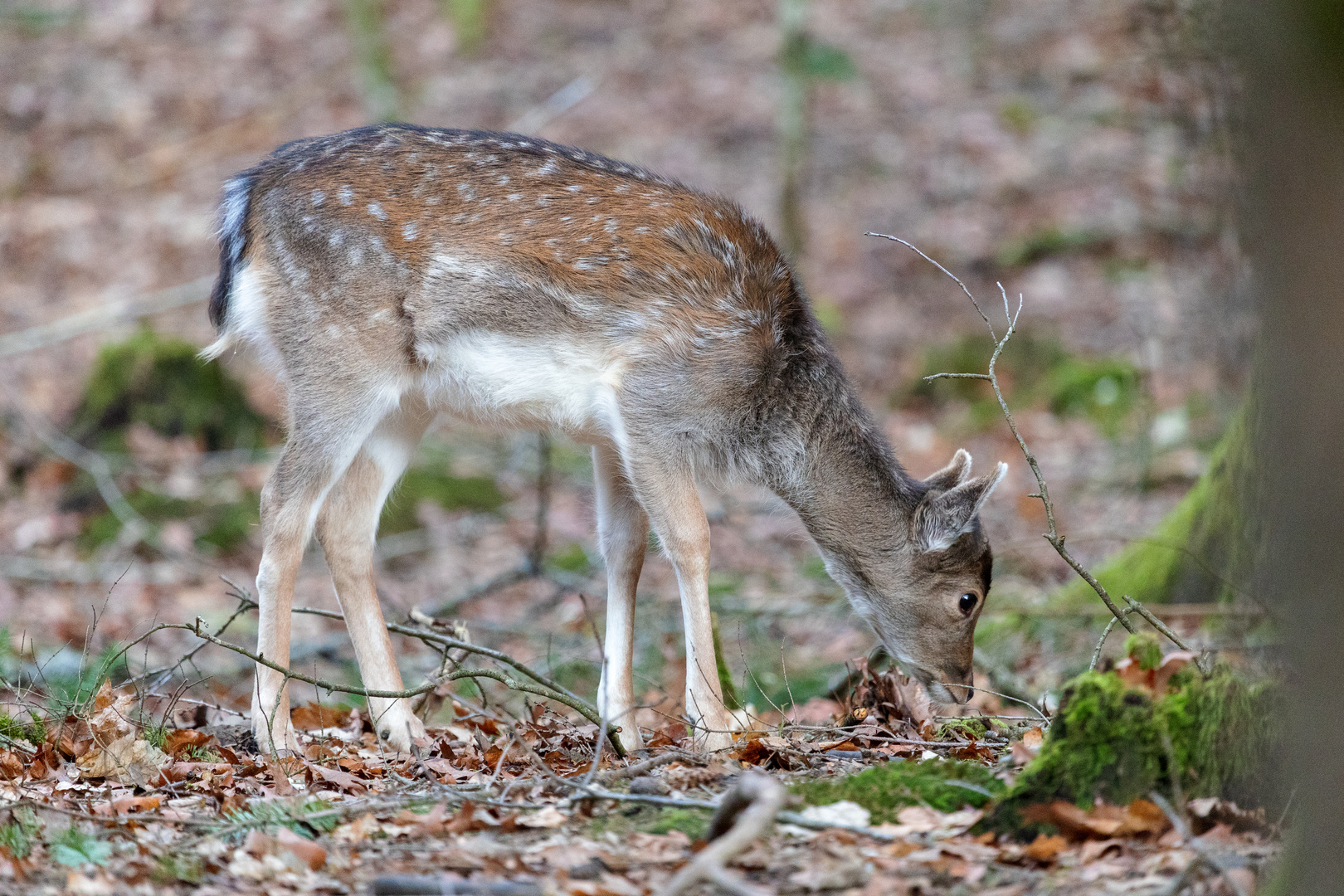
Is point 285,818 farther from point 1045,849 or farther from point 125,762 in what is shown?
point 1045,849

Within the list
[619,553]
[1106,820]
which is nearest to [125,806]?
[619,553]

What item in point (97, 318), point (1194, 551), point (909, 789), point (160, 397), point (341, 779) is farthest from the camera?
point (97, 318)

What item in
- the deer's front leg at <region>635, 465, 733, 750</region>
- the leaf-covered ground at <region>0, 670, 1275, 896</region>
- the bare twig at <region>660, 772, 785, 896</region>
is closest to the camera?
the bare twig at <region>660, 772, 785, 896</region>

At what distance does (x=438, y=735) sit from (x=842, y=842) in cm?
258

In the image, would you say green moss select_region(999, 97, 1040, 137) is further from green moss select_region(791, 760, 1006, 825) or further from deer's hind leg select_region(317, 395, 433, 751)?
green moss select_region(791, 760, 1006, 825)

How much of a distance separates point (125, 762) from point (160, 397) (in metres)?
7.25

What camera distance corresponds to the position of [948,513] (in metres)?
5.73

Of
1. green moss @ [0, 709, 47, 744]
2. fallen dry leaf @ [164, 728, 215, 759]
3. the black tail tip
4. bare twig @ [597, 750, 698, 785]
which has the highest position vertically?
the black tail tip

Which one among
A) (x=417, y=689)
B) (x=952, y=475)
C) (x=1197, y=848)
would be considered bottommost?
(x=417, y=689)

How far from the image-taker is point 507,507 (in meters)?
10.8

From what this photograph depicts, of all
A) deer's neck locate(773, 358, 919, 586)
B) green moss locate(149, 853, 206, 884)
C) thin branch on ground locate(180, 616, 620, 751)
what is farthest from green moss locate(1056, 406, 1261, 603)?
green moss locate(149, 853, 206, 884)

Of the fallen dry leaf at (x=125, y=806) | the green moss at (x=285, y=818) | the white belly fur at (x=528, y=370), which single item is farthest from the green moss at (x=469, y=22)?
the green moss at (x=285, y=818)

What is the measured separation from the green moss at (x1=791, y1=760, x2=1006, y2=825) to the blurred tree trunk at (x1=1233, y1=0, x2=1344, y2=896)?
1.23 m

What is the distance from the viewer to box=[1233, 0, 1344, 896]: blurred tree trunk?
2.53 metres
